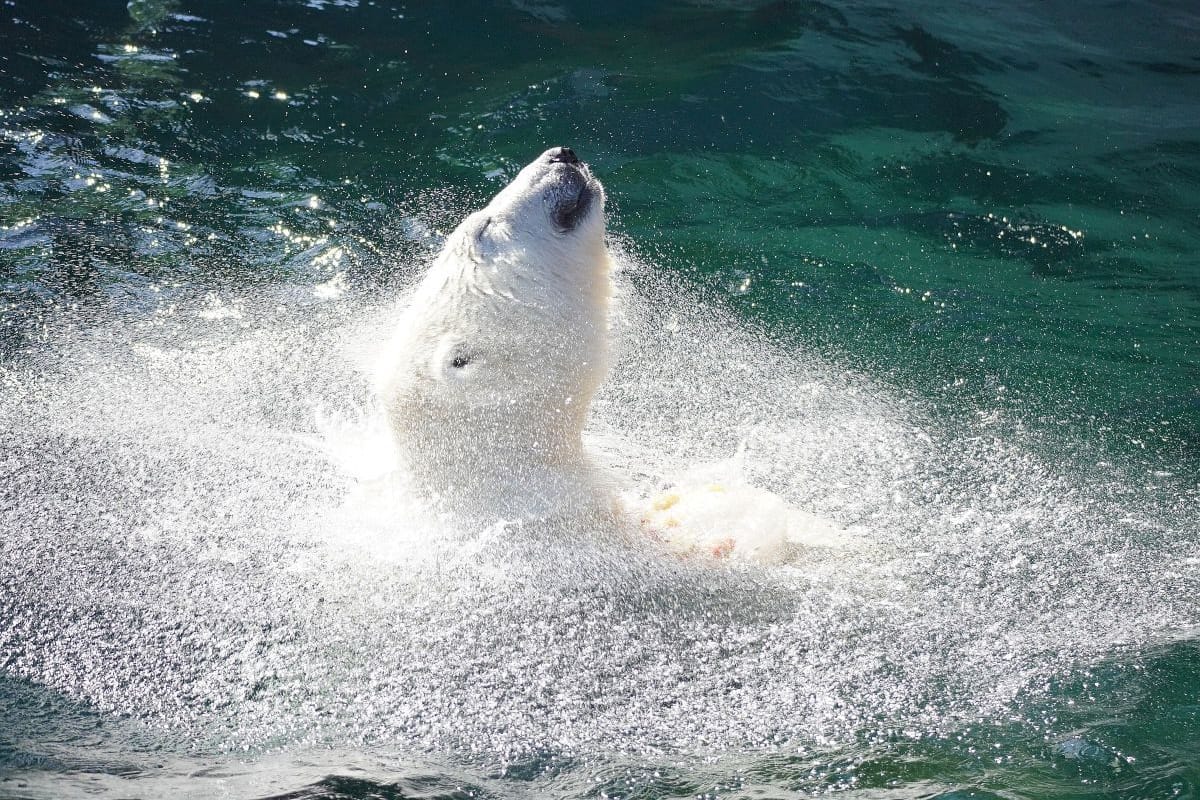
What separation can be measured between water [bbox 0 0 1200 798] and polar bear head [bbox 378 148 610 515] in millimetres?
328

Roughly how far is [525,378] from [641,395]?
7.17 feet

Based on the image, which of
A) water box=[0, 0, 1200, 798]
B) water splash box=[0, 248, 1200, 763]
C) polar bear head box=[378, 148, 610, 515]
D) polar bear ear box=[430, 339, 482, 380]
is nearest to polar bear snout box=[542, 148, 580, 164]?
polar bear head box=[378, 148, 610, 515]

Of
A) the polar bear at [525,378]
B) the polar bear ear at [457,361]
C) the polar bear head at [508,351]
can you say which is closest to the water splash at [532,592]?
the polar bear at [525,378]

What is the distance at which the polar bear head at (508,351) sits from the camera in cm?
411

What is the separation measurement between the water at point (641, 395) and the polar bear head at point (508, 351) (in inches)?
12.9

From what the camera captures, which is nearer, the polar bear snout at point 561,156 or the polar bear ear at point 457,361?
the polar bear ear at point 457,361

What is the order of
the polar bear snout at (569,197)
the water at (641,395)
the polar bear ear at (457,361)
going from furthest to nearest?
the polar bear snout at (569,197) → the polar bear ear at (457,361) → the water at (641,395)

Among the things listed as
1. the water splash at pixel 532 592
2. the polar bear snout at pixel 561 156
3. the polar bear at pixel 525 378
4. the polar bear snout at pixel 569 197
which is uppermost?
the polar bear snout at pixel 561 156

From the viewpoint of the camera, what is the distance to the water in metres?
3.31

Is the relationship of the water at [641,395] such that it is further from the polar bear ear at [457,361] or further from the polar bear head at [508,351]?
the polar bear ear at [457,361]

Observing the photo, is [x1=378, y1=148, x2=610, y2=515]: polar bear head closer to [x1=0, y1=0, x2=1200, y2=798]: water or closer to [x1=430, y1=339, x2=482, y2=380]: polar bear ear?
[x1=430, y1=339, x2=482, y2=380]: polar bear ear

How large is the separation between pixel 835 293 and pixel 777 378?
1381 mm

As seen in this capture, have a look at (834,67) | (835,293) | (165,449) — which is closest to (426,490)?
(165,449)

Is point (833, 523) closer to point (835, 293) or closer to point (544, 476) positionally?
point (544, 476)
